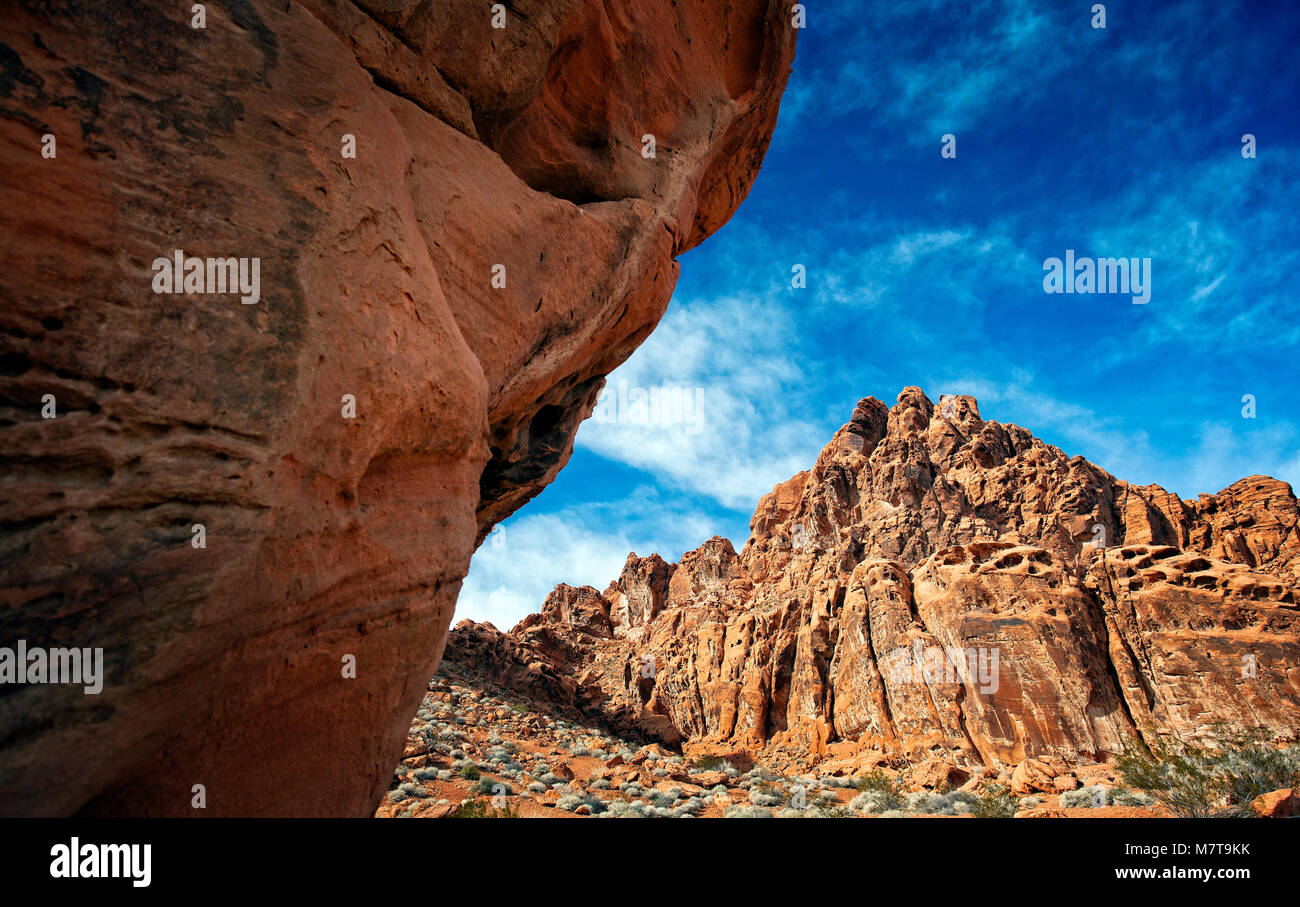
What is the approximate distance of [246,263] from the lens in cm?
377

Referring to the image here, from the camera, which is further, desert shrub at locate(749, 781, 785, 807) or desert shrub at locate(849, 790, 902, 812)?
desert shrub at locate(749, 781, 785, 807)

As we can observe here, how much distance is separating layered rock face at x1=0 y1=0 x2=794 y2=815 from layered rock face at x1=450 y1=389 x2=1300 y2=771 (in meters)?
23.7

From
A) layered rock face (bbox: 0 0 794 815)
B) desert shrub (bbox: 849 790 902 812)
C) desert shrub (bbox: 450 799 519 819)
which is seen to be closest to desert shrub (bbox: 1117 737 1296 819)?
desert shrub (bbox: 849 790 902 812)

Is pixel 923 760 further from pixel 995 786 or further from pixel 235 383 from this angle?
pixel 235 383

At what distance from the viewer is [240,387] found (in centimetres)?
356

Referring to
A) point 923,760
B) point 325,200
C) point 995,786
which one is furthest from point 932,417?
point 325,200

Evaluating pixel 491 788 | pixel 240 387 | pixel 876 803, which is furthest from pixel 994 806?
pixel 240 387

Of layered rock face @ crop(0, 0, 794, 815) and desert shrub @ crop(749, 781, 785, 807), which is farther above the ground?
layered rock face @ crop(0, 0, 794, 815)

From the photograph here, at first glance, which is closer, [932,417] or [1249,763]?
[1249,763]

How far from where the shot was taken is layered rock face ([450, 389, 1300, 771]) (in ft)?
67.5

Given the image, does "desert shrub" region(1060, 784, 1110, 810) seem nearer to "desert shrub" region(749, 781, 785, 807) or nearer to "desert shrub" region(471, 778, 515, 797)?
"desert shrub" region(749, 781, 785, 807)

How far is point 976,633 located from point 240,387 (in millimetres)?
26578

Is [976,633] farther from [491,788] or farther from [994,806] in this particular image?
[491,788]
